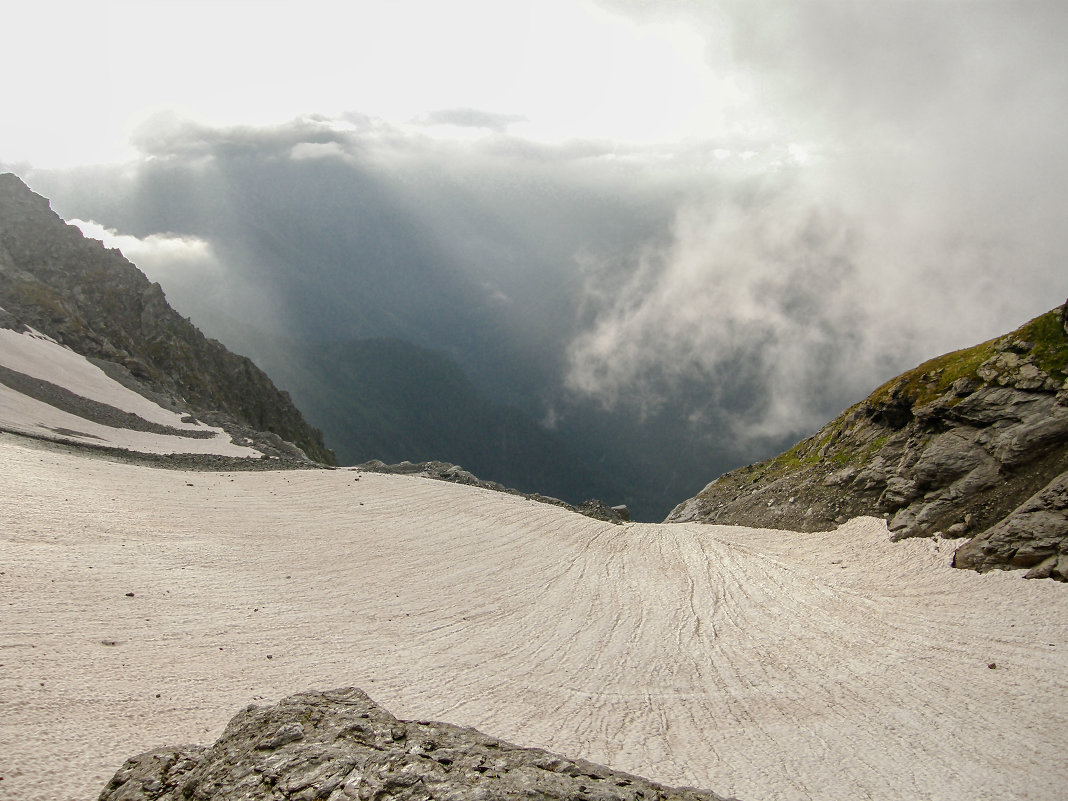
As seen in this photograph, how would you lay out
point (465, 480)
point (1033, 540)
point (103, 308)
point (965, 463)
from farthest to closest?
1. point (103, 308)
2. point (465, 480)
3. point (965, 463)
4. point (1033, 540)

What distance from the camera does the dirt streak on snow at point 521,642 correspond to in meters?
13.7

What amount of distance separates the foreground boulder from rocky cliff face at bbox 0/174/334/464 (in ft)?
276

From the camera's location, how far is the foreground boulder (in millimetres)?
7539

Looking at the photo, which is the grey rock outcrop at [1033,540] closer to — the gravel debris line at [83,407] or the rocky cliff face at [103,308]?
the gravel debris line at [83,407]

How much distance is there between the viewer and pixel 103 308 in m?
100

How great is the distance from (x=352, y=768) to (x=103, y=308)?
378 ft

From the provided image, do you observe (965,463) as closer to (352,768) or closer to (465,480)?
(465,480)

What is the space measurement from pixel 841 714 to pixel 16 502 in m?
27.6

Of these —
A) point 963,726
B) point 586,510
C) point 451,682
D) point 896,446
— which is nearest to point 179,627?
point 451,682

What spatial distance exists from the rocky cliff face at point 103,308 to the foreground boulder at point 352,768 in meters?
84.2

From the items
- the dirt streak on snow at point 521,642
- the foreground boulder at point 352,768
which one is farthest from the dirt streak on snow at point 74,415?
the foreground boulder at point 352,768

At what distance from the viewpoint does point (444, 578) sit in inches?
995

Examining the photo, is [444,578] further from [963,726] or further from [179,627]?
[963,726]

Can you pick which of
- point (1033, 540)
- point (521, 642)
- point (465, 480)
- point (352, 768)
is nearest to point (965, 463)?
point (1033, 540)
